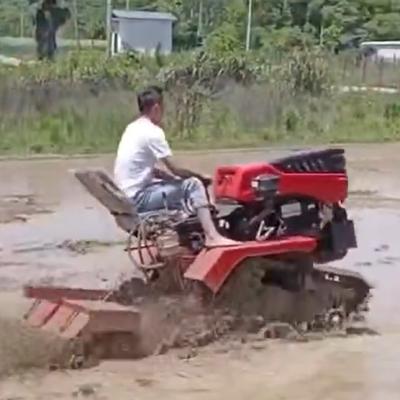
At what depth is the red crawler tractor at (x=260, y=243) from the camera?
8.51 m

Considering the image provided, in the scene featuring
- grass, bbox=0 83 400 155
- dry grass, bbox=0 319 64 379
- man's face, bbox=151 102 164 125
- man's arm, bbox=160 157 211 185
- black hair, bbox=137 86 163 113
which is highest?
black hair, bbox=137 86 163 113

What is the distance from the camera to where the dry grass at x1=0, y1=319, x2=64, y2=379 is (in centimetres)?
765

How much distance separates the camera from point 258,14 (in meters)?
76.8

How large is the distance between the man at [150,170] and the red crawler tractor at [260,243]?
0.12m

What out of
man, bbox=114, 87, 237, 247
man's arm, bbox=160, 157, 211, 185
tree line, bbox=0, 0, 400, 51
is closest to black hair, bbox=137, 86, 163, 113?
man, bbox=114, 87, 237, 247

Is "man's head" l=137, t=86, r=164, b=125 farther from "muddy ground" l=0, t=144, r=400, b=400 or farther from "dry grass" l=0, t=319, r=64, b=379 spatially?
"dry grass" l=0, t=319, r=64, b=379

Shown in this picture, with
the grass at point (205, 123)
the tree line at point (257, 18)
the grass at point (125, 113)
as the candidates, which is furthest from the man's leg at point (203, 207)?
the tree line at point (257, 18)

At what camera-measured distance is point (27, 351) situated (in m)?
7.73

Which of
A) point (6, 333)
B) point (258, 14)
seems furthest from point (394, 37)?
point (6, 333)

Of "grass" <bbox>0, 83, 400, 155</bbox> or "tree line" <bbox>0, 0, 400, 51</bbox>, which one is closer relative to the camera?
"grass" <bbox>0, 83, 400, 155</bbox>

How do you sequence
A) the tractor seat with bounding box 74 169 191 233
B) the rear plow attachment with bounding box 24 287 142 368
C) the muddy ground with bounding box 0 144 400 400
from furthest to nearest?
the tractor seat with bounding box 74 169 191 233 → the rear plow attachment with bounding box 24 287 142 368 → the muddy ground with bounding box 0 144 400 400

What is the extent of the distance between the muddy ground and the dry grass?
4.1 inches

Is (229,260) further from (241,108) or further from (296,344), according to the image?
(241,108)

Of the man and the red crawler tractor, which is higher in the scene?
the man
